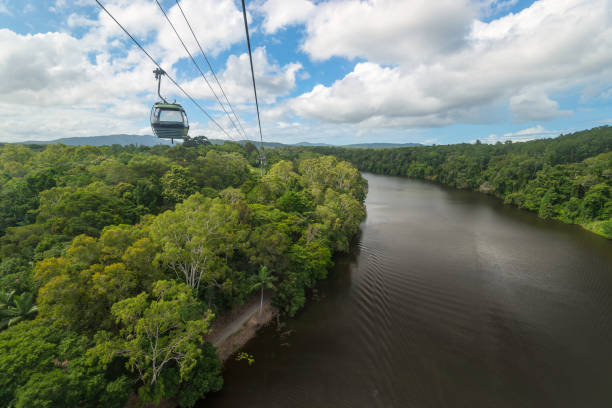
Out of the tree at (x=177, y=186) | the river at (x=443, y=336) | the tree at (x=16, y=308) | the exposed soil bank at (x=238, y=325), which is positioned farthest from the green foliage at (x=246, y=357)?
the tree at (x=177, y=186)

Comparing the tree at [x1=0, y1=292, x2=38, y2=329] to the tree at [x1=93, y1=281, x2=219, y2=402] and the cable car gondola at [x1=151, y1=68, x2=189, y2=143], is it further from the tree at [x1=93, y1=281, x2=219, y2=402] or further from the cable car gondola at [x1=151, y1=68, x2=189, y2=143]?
the cable car gondola at [x1=151, y1=68, x2=189, y2=143]

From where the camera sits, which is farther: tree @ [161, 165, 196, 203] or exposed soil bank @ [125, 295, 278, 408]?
tree @ [161, 165, 196, 203]

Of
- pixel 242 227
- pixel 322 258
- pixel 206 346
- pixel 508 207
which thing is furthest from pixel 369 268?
pixel 508 207

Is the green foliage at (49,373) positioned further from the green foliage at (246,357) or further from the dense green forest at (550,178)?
the dense green forest at (550,178)

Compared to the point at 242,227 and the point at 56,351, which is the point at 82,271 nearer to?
the point at 56,351

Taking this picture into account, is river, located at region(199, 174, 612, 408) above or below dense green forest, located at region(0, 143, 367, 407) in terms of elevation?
below

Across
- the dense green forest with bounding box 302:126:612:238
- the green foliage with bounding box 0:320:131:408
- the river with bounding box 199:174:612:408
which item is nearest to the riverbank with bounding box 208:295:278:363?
the river with bounding box 199:174:612:408
